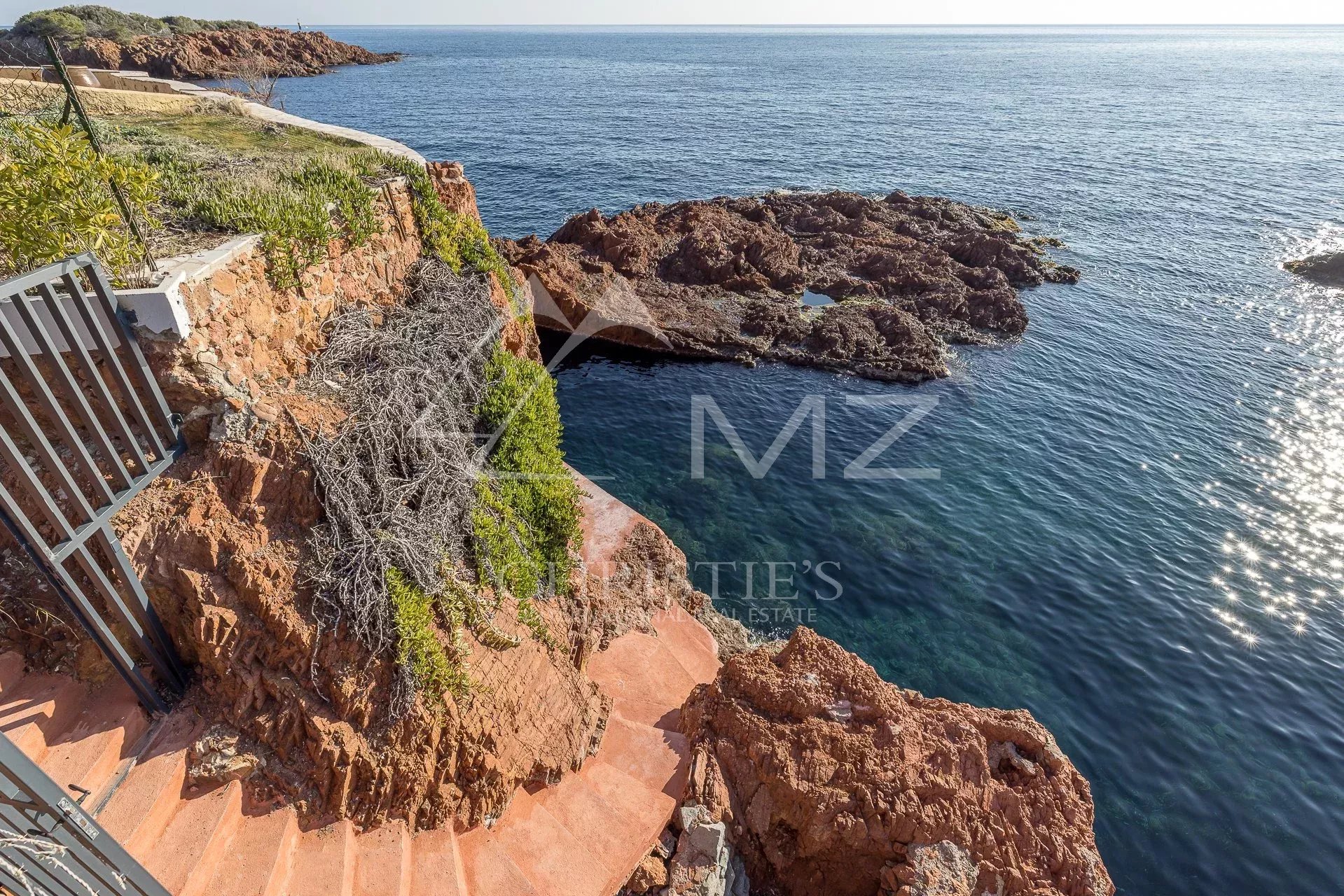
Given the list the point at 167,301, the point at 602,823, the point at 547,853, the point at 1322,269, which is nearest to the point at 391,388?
the point at 167,301

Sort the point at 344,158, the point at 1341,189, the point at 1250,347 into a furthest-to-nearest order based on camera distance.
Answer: the point at 1341,189 → the point at 1250,347 → the point at 344,158

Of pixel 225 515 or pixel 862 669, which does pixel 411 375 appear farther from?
pixel 862 669

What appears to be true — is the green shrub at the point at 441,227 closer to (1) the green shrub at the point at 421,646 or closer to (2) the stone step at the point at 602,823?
(1) the green shrub at the point at 421,646

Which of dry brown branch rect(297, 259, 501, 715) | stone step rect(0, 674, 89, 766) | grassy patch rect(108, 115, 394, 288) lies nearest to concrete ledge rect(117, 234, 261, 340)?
grassy patch rect(108, 115, 394, 288)

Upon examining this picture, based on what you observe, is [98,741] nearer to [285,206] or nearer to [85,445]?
[85,445]

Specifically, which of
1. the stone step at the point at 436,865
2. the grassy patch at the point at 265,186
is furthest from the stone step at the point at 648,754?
the grassy patch at the point at 265,186

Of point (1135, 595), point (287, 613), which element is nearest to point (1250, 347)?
point (1135, 595)
